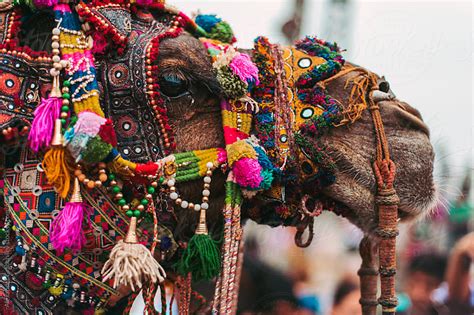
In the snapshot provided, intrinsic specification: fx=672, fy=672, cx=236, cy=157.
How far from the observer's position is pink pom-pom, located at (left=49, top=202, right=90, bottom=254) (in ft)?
6.84

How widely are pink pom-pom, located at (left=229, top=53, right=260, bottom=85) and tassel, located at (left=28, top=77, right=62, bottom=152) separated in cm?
59

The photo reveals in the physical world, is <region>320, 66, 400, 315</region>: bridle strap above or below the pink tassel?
below

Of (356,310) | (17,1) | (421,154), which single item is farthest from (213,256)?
(356,310)

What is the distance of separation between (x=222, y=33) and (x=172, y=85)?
452 mm

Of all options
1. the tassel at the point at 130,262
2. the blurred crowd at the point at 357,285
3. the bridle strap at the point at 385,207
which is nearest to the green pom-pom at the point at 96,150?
the tassel at the point at 130,262

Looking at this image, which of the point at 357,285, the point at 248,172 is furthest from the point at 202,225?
the point at 357,285

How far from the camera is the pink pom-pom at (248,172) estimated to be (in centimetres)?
225

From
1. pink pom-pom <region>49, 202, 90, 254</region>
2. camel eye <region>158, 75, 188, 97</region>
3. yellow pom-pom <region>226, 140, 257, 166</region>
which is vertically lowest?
pink pom-pom <region>49, 202, 90, 254</region>

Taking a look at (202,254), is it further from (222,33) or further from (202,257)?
(222,33)

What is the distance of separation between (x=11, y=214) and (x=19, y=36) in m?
0.61

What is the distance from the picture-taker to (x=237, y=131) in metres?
2.34

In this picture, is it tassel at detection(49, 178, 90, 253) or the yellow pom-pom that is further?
the yellow pom-pom

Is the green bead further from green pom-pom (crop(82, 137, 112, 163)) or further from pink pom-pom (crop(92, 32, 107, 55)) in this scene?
pink pom-pom (crop(92, 32, 107, 55))

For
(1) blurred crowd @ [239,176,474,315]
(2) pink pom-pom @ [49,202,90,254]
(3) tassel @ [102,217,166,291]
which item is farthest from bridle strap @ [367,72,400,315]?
(1) blurred crowd @ [239,176,474,315]
